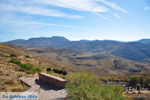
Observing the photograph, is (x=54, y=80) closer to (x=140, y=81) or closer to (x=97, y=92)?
(x=97, y=92)

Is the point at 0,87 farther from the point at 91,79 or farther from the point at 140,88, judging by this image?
the point at 140,88

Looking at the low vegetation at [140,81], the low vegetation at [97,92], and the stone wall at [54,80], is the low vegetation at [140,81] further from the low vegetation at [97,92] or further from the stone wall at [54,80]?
the low vegetation at [97,92]

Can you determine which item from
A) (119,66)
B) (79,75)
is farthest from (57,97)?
(119,66)

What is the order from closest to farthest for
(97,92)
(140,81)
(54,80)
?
(97,92), (54,80), (140,81)

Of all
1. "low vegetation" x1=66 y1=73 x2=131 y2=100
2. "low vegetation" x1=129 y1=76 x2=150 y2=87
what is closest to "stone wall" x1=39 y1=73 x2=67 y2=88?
"low vegetation" x1=66 y1=73 x2=131 y2=100

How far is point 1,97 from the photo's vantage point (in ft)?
45.5

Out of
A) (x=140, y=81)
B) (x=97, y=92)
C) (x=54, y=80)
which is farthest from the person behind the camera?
(x=140, y=81)

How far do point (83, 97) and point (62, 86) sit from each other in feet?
23.3

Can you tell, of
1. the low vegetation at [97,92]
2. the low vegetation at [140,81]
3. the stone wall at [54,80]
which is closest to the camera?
the low vegetation at [97,92]

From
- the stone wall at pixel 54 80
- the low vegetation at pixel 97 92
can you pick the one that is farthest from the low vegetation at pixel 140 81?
the low vegetation at pixel 97 92

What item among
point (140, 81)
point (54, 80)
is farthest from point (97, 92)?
point (140, 81)

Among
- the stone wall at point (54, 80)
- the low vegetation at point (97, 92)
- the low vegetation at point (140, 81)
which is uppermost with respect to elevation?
the low vegetation at point (97, 92)

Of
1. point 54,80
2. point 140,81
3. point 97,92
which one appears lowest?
point 140,81

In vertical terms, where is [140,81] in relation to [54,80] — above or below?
below
